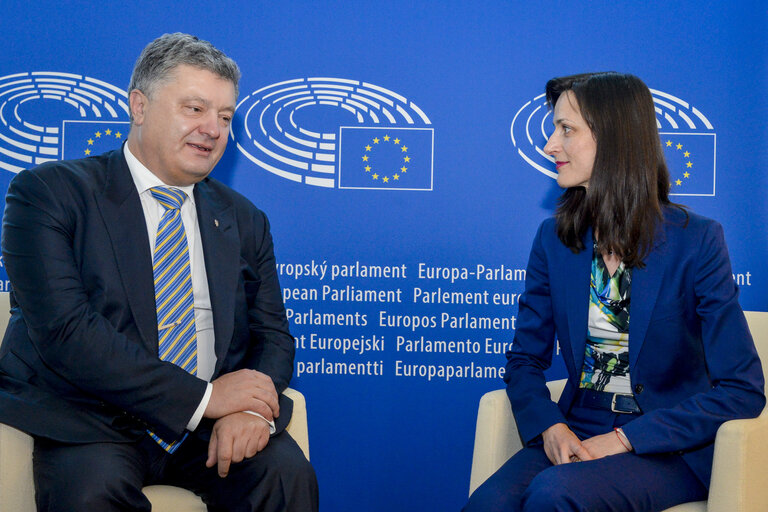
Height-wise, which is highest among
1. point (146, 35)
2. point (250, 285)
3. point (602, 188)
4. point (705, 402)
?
point (146, 35)

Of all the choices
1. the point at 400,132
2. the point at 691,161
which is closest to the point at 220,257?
the point at 400,132

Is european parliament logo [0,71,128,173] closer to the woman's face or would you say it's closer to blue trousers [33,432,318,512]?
blue trousers [33,432,318,512]

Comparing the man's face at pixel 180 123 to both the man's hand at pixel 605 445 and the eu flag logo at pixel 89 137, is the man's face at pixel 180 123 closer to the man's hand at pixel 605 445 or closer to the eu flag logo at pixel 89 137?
the eu flag logo at pixel 89 137

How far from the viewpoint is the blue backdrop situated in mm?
3268

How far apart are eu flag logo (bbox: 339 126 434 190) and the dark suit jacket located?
1104 millimetres

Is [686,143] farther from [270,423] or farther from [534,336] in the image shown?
[270,423]

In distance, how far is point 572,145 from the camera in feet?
7.54

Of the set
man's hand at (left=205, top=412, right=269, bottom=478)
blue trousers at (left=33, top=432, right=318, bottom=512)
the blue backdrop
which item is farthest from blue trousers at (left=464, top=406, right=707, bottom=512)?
the blue backdrop

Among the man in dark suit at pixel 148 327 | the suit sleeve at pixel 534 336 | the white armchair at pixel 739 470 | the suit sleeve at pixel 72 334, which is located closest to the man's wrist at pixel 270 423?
the man in dark suit at pixel 148 327

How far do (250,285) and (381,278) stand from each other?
0.94 metres

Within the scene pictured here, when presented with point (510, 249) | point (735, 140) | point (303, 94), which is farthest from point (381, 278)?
point (735, 140)

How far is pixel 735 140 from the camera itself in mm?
3248

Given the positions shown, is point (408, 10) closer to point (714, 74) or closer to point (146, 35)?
point (146, 35)

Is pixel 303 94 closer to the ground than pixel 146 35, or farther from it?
closer to the ground
